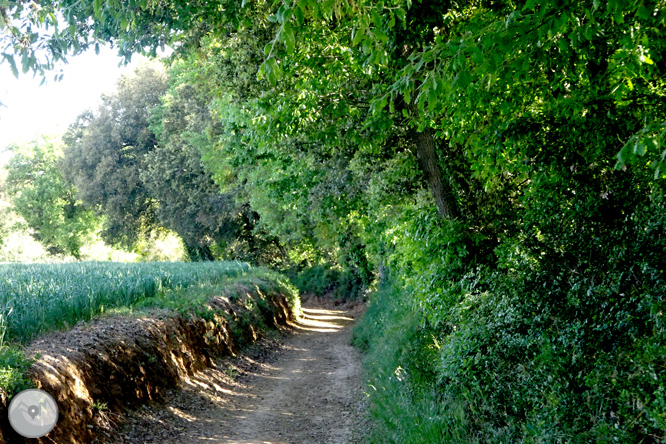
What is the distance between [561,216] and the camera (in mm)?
5926

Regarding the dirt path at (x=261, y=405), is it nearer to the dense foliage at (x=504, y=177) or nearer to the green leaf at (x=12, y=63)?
the dense foliage at (x=504, y=177)

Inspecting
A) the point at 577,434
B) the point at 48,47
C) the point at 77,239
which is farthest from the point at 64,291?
the point at 77,239

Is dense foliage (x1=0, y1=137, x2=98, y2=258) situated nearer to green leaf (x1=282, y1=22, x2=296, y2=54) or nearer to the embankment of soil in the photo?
the embankment of soil

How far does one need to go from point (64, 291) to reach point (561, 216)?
8.85 m

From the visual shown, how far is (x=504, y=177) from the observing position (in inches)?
354

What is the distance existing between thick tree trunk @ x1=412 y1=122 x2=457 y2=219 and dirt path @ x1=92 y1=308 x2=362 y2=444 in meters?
4.42

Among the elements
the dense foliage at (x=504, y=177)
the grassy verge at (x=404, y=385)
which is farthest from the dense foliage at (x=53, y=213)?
the grassy verge at (x=404, y=385)

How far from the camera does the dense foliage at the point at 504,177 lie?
168 inches

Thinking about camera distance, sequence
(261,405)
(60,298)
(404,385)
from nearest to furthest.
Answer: (404,385), (60,298), (261,405)

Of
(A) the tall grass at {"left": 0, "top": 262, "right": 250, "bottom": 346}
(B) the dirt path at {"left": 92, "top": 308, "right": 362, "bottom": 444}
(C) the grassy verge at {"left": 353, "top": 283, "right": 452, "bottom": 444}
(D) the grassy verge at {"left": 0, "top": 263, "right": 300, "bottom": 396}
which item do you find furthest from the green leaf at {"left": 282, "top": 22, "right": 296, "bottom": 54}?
(B) the dirt path at {"left": 92, "top": 308, "right": 362, "bottom": 444}

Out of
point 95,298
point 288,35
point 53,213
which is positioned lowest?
point 95,298

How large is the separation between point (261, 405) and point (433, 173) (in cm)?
608

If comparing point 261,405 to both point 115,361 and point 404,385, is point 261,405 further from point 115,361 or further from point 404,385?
point 404,385

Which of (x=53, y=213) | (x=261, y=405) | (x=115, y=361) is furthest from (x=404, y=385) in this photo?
(x=53, y=213)
